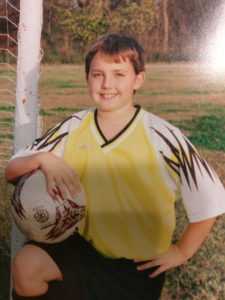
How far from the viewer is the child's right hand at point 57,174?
7.68 ft

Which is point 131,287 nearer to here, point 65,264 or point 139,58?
point 65,264

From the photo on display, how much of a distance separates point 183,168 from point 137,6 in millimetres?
696

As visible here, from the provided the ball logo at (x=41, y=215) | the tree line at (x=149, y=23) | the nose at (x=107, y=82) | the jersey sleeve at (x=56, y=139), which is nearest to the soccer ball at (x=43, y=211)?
the ball logo at (x=41, y=215)

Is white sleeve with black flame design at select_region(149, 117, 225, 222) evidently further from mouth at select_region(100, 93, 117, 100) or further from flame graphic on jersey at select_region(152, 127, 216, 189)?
mouth at select_region(100, 93, 117, 100)

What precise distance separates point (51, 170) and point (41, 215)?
180 millimetres

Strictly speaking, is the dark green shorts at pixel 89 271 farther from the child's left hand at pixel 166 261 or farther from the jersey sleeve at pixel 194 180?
the jersey sleeve at pixel 194 180

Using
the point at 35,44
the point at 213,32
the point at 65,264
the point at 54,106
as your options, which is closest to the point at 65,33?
the point at 35,44

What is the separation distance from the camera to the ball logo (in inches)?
90.9

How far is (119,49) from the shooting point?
92.4 inches

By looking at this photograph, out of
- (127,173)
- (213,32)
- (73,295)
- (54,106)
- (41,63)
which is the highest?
(213,32)

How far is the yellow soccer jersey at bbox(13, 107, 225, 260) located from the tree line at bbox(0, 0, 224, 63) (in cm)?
31

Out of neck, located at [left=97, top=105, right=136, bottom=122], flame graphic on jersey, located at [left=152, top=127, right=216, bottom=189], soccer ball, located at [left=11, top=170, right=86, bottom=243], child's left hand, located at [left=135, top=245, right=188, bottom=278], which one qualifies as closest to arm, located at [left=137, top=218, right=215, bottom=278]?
child's left hand, located at [left=135, top=245, right=188, bottom=278]

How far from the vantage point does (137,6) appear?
248 cm

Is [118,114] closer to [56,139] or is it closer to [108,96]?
[108,96]
